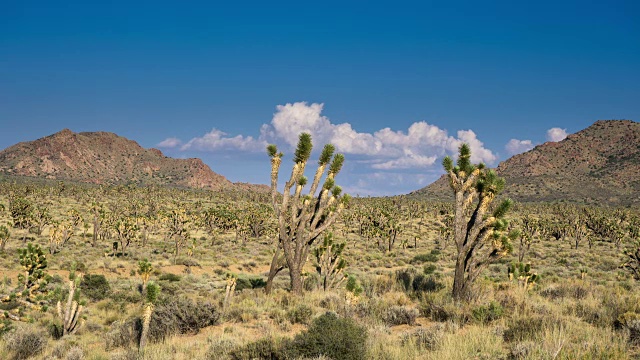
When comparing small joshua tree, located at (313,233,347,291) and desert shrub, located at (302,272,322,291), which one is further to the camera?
small joshua tree, located at (313,233,347,291)

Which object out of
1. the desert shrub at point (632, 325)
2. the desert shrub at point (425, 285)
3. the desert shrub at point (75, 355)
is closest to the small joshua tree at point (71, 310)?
the desert shrub at point (75, 355)

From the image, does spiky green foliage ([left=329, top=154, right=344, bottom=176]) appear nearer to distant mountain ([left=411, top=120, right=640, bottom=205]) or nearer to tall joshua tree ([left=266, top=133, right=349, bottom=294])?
tall joshua tree ([left=266, top=133, right=349, bottom=294])

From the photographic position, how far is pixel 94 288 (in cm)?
2292

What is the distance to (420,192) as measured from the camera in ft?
570

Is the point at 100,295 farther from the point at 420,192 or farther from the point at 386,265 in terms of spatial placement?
the point at 420,192

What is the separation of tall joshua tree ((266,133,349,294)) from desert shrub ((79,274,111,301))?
1066 cm

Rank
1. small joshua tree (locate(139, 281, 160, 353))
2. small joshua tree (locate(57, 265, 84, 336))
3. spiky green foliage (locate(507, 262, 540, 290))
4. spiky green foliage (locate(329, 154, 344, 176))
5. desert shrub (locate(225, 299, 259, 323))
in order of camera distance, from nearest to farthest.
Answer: small joshua tree (locate(139, 281, 160, 353)), desert shrub (locate(225, 299, 259, 323)), small joshua tree (locate(57, 265, 84, 336)), spiky green foliage (locate(329, 154, 344, 176)), spiky green foliage (locate(507, 262, 540, 290))

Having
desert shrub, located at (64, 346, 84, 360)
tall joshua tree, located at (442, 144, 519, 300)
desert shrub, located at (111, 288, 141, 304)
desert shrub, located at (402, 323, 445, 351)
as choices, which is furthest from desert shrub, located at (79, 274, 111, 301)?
desert shrub, located at (402, 323, 445, 351)

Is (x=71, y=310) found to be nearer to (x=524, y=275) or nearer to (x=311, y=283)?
(x=311, y=283)

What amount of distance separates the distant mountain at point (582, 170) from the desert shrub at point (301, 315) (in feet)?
440

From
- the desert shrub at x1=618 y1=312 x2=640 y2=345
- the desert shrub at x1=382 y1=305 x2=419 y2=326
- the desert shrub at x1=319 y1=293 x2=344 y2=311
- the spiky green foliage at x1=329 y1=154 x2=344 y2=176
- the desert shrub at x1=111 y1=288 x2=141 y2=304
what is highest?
the spiky green foliage at x1=329 y1=154 x2=344 y2=176

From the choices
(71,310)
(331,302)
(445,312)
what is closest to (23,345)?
(71,310)

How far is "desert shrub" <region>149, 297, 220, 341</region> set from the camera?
11055mm

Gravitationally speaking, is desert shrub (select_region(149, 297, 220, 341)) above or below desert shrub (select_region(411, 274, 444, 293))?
below
